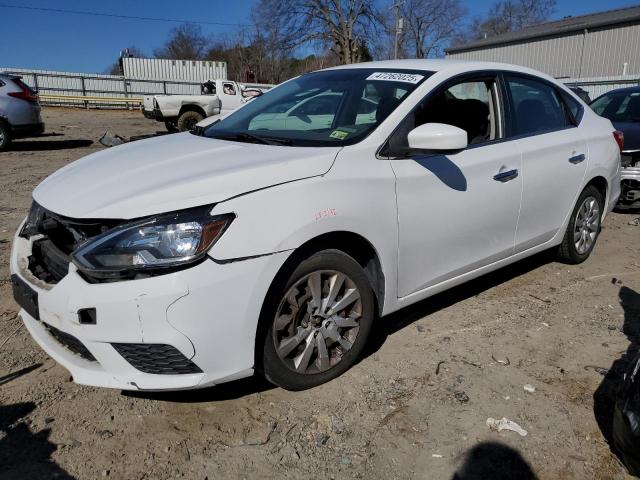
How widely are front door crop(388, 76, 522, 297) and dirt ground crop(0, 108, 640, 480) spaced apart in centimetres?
49

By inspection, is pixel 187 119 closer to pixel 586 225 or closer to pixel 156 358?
pixel 586 225

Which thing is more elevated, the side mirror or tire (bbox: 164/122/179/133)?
the side mirror

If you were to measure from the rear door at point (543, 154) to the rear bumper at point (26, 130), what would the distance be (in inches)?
440

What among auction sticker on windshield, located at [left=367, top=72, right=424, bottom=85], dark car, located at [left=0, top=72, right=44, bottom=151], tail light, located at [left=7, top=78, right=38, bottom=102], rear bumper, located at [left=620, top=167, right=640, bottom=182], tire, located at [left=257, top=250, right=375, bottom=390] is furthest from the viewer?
tail light, located at [left=7, top=78, right=38, bottom=102]

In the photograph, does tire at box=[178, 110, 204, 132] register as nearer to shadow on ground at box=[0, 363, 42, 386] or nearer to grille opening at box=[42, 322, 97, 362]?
shadow on ground at box=[0, 363, 42, 386]

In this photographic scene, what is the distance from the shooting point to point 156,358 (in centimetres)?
233

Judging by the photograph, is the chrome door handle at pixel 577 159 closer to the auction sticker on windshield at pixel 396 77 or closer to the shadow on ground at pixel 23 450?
the auction sticker on windshield at pixel 396 77

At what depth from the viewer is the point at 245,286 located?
2.35 m

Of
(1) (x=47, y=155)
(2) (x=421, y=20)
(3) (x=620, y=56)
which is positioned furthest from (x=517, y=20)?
(1) (x=47, y=155)

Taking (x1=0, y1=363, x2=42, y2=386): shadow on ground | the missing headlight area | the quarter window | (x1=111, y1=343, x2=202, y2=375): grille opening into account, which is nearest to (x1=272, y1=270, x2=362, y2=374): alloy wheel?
(x1=111, y1=343, x2=202, y2=375): grille opening

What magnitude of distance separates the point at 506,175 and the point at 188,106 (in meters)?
14.6

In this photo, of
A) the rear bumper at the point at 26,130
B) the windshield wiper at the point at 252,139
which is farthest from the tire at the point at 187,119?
the windshield wiper at the point at 252,139

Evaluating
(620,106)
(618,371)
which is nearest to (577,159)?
(618,371)

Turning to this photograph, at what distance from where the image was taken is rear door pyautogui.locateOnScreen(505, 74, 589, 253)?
3.79 m
